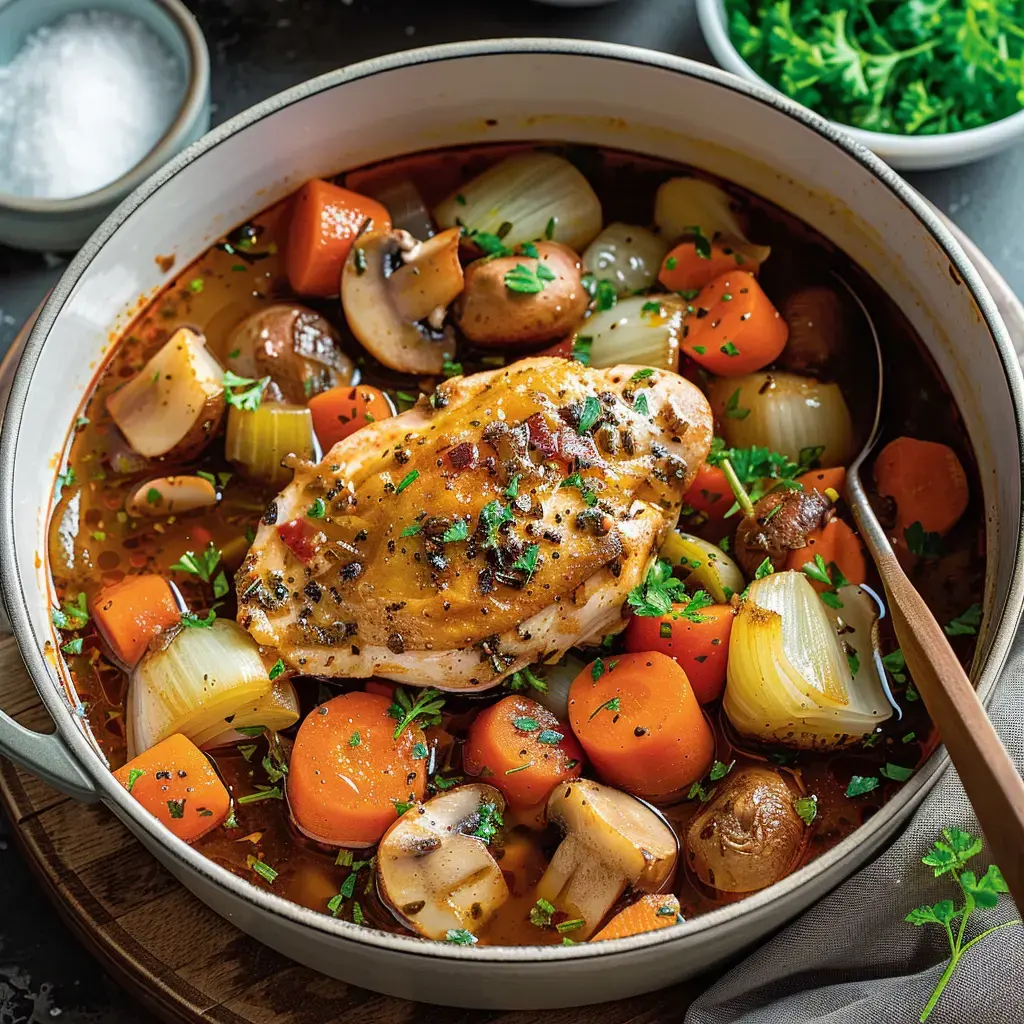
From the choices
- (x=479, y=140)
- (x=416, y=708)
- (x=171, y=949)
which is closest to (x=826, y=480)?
(x=416, y=708)

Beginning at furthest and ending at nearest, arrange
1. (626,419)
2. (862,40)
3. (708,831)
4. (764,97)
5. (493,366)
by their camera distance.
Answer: (862,40) < (493,366) < (764,97) < (626,419) < (708,831)

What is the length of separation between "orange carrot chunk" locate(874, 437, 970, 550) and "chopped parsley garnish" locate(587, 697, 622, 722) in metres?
0.67

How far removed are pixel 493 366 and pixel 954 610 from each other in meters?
1.05

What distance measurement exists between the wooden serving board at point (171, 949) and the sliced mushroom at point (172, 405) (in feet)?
1.94

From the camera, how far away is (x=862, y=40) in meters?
3.09

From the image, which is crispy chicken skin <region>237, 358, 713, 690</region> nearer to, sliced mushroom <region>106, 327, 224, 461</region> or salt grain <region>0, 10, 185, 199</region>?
sliced mushroom <region>106, 327, 224, 461</region>

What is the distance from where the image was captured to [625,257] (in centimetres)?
261

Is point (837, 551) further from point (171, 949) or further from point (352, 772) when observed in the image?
point (171, 949)

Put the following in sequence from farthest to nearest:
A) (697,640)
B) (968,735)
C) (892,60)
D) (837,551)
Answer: (892,60) < (837,551) < (697,640) < (968,735)

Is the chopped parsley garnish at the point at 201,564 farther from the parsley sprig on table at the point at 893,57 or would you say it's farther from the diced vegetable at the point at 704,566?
the parsley sprig on table at the point at 893,57

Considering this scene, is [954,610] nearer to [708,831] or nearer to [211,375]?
[708,831]

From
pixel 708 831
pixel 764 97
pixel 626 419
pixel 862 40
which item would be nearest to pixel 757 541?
pixel 626 419

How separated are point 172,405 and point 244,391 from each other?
0.15 metres

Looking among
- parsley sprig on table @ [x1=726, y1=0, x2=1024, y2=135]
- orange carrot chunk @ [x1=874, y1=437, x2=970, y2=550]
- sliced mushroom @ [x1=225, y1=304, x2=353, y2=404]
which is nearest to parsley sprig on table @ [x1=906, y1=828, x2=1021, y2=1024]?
orange carrot chunk @ [x1=874, y1=437, x2=970, y2=550]
